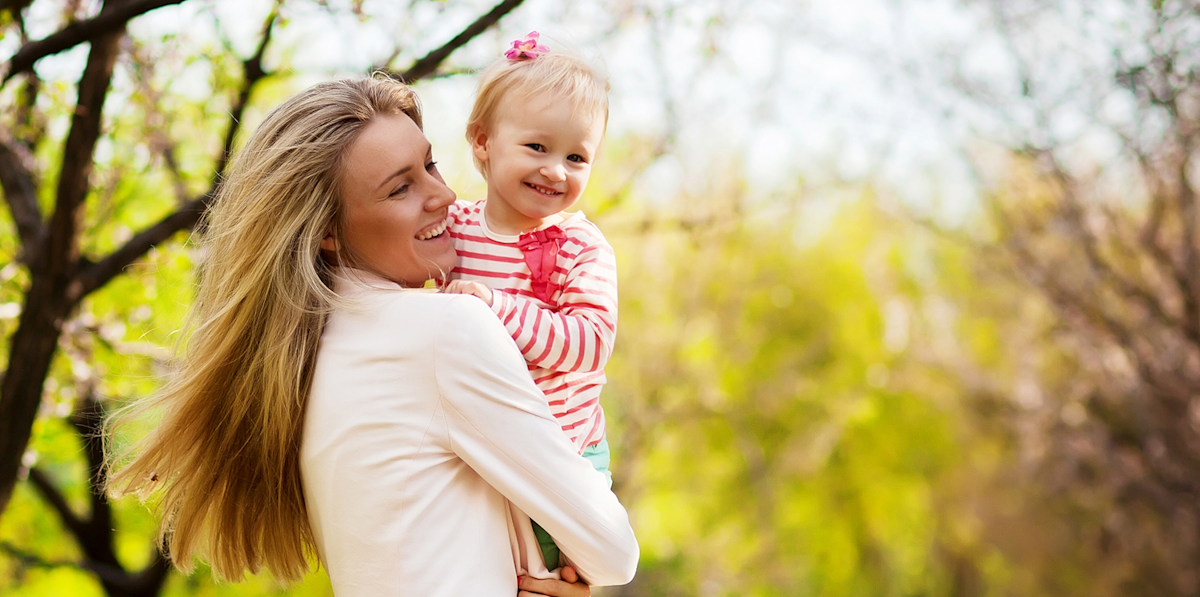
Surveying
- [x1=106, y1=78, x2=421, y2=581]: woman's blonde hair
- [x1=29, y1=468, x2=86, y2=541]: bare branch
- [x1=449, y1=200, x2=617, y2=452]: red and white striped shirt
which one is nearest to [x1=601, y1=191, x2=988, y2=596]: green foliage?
[x1=29, y1=468, x2=86, y2=541]: bare branch

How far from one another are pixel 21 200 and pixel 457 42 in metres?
1.79

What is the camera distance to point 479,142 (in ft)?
7.22

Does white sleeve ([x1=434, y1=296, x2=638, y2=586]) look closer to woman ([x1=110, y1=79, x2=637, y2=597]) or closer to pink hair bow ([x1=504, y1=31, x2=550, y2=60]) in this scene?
woman ([x1=110, y1=79, x2=637, y2=597])

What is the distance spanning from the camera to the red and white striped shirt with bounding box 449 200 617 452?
1867 mm

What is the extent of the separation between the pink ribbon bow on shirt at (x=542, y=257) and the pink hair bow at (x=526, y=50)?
1.32ft

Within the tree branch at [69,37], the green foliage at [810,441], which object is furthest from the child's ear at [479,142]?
the green foliage at [810,441]

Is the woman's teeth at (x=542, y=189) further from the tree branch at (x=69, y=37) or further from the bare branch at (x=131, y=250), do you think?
the bare branch at (x=131, y=250)

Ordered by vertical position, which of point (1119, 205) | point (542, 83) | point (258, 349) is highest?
point (542, 83)

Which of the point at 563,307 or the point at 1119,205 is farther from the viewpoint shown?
the point at 1119,205

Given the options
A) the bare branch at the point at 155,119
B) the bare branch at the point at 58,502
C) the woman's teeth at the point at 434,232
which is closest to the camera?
the woman's teeth at the point at 434,232

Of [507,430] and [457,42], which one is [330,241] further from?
[457,42]

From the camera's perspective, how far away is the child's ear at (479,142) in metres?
2.19

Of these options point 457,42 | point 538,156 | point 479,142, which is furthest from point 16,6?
point 538,156

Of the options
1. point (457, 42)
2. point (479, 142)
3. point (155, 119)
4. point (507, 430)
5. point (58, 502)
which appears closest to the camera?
point (507, 430)
